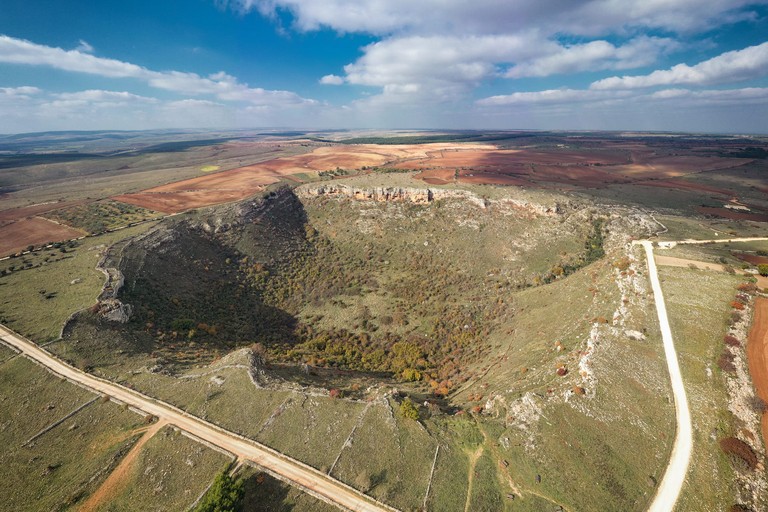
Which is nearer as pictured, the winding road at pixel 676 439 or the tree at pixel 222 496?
the tree at pixel 222 496

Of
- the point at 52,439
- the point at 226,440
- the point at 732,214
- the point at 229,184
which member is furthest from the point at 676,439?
the point at 229,184

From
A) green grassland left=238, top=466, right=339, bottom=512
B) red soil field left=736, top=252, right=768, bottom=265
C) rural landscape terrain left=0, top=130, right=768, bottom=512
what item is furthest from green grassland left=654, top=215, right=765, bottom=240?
green grassland left=238, top=466, right=339, bottom=512

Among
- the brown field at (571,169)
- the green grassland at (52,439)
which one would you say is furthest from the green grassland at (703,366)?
the brown field at (571,169)

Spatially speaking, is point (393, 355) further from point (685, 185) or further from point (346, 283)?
point (685, 185)

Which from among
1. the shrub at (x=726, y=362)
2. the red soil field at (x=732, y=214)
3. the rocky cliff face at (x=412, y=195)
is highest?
the rocky cliff face at (x=412, y=195)

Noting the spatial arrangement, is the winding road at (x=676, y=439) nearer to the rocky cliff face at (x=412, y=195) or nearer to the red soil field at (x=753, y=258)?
the red soil field at (x=753, y=258)
